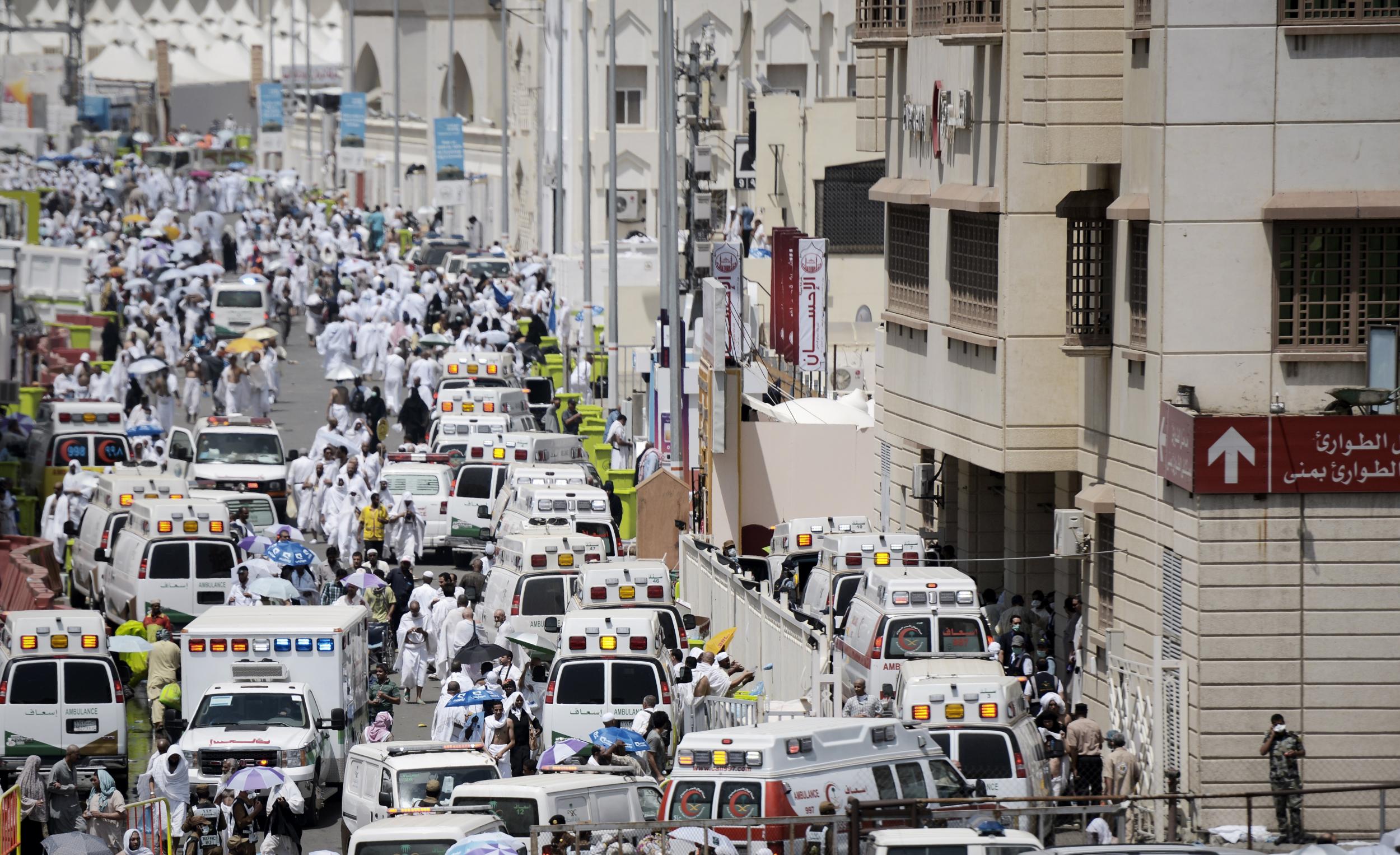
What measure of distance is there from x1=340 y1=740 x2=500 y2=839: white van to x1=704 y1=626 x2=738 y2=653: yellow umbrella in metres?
6.42

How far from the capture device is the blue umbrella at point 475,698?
20766mm

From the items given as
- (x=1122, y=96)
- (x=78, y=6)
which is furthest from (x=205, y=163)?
(x=1122, y=96)

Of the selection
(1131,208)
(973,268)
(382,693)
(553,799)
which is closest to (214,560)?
(382,693)

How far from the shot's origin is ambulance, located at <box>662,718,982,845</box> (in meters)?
16.0

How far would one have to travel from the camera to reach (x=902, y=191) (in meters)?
28.3

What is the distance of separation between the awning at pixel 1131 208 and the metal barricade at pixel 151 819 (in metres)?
9.90

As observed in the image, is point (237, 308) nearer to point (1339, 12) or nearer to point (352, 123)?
point (352, 123)

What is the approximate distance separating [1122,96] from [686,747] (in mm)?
9775

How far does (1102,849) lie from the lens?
1318 centimetres

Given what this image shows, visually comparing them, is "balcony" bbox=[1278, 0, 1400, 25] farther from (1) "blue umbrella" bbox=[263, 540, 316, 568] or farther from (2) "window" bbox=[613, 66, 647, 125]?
(2) "window" bbox=[613, 66, 647, 125]

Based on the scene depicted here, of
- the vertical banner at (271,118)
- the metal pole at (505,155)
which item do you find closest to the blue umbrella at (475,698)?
the metal pole at (505,155)

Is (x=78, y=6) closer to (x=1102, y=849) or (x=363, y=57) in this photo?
(x=363, y=57)

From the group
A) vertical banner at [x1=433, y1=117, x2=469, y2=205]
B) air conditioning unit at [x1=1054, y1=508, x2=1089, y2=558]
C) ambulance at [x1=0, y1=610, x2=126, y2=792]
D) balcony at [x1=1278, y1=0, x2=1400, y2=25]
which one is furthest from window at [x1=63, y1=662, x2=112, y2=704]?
vertical banner at [x1=433, y1=117, x2=469, y2=205]

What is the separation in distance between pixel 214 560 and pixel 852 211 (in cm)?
3113
